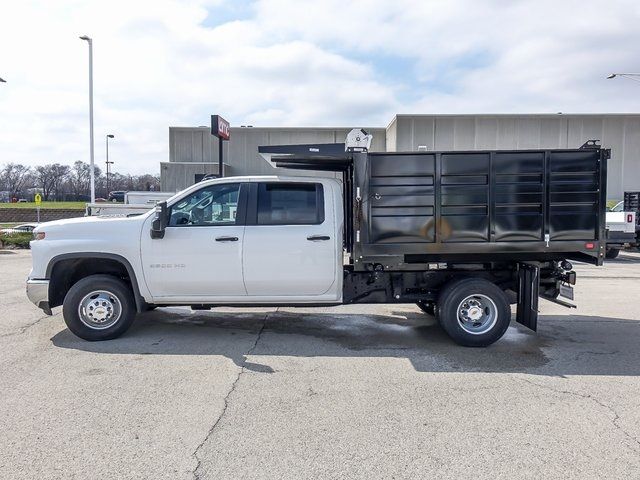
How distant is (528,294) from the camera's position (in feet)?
20.8

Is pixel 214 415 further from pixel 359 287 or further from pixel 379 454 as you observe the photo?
pixel 359 287

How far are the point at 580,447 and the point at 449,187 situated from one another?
304 centimetres

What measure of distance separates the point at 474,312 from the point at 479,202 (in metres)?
1.33

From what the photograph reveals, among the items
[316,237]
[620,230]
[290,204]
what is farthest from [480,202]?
[620,230]

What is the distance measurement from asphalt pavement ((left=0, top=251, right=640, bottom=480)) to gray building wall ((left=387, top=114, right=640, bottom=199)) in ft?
75.7

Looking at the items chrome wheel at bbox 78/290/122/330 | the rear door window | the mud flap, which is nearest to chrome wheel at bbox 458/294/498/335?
the mud flap

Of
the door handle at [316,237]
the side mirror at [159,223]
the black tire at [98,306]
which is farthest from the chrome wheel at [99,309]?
the door handle at [316,237]

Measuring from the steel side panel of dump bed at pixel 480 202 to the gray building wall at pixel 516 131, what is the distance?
23.7 m

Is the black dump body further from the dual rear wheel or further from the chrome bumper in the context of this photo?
the chrome bumper

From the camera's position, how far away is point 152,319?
25.2 ft

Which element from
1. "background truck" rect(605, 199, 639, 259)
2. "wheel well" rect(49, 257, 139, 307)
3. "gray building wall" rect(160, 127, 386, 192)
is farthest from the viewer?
"gray building wall" rect(160, 127, 386, 192)

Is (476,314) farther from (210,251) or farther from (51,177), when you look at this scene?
(51,177)

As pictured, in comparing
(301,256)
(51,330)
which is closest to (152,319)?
(51,330)

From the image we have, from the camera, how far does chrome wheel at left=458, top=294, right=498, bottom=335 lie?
6.23m
